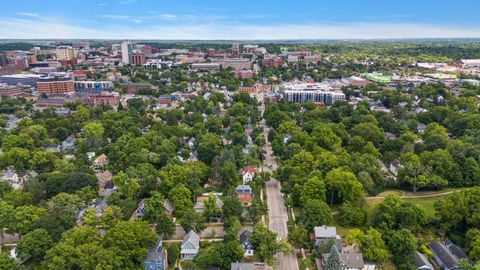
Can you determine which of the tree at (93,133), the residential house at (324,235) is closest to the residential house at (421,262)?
the residential house at (324,235)

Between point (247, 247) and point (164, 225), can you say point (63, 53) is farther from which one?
point (247, 247)

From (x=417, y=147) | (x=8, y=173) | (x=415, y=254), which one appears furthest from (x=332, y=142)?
(x=8, y=173)

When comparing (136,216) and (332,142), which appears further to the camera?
(332,142)

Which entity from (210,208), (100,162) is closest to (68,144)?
(100,162)

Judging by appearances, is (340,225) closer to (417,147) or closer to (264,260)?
(264,260)

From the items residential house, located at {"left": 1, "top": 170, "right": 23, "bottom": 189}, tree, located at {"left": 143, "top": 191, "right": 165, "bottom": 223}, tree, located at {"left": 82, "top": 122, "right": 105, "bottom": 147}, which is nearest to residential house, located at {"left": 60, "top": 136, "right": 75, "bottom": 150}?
tree, located at {"left": 82, "top": 122, "right": 105, "bottom": 147}

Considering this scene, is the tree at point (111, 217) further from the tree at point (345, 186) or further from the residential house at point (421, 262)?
the residential house at point (421, 262)

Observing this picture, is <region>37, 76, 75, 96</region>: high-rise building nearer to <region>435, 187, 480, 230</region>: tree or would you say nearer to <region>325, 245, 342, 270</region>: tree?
<region>325, 245, 342, 270</region>: tree

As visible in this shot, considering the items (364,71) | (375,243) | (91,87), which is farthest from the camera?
(364,71)
